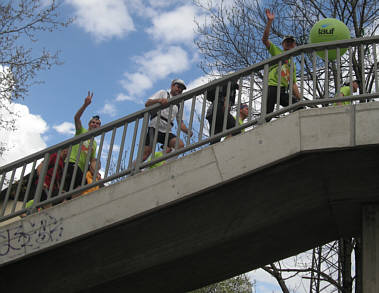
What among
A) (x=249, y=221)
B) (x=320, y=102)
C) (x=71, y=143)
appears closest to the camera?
(x=320, y=102)

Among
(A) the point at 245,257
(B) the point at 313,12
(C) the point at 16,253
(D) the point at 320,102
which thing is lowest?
(C) the point at 16,253

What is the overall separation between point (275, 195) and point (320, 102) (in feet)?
3.57

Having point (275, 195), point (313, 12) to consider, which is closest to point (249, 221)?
point (275, 195)

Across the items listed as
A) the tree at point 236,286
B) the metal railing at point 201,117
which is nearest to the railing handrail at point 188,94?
the metal railing at point 201,117

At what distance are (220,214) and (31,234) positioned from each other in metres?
2.17

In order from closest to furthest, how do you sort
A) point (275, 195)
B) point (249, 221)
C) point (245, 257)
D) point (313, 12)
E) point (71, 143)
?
1. point (275, 195)
2. point (249, 221)
3. point (71, 143)
4. point (245, 257)
5. point (313, 12)

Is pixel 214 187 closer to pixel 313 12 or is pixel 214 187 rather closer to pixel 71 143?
pixel 71 143

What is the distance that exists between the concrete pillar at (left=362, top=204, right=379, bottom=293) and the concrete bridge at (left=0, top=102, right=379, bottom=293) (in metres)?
0.01

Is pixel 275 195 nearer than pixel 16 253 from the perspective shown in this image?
Yes

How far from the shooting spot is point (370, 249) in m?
5.25

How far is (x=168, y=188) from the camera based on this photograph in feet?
17.0

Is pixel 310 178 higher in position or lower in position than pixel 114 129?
lower

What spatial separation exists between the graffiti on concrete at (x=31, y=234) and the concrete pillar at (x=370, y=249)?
3.26 metres

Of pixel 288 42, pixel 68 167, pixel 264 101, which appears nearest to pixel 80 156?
pixel 68 167
